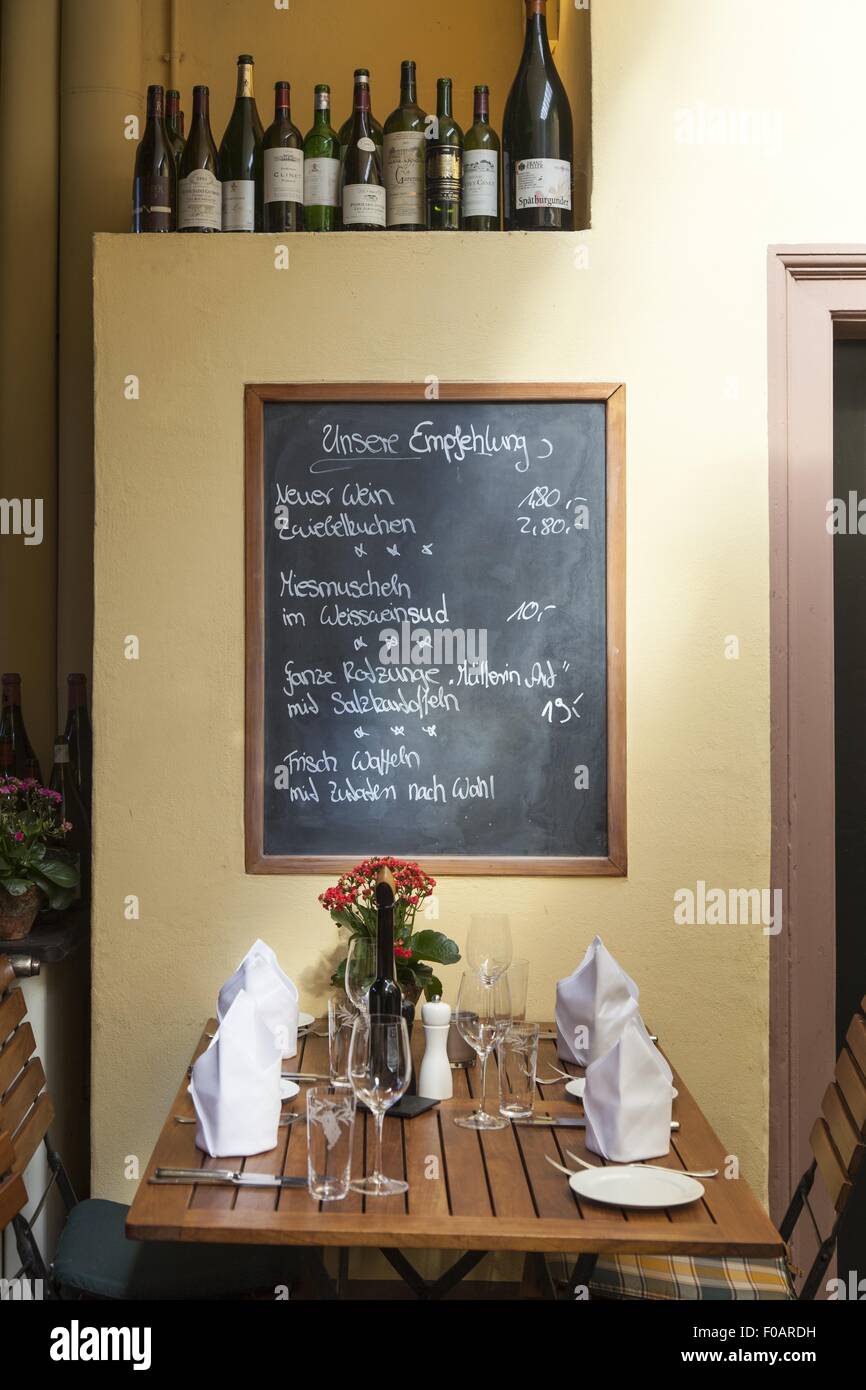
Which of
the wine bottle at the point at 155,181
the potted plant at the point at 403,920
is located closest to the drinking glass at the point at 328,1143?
the potted plant at the point at 403,920

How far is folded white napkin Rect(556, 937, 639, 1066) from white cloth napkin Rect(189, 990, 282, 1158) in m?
0.59

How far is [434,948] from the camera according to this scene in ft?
8.21

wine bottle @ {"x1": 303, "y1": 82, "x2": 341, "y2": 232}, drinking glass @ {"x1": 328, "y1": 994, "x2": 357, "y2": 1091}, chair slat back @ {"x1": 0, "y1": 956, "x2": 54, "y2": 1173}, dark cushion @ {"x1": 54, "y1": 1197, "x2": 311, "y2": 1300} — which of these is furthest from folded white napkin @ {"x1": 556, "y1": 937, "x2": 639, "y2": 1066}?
wine bottle @ {"x1": 303, "y1": 82, "x2": 341, "y2": 232}

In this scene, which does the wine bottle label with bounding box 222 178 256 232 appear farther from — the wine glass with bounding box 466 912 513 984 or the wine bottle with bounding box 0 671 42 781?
the wine glass with bounding box 466 912 513 984

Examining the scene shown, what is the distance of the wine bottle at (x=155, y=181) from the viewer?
9.11ft

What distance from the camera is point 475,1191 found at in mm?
1843

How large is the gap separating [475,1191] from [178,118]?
240cm

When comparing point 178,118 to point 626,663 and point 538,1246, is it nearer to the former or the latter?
point 626,663

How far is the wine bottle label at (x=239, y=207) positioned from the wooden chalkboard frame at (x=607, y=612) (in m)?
0.34

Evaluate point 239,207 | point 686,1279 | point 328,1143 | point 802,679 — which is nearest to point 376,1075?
point 328,1143

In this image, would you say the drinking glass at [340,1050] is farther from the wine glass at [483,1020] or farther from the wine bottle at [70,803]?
the wine bottle at [70,803]

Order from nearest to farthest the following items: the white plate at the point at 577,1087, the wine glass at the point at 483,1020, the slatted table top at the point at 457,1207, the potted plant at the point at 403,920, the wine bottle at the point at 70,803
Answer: the slatted table top at the point at 457,1207 → the wine glass at the point at 483,1020 → the white plate at the point at 577,1087 → the potted plant at the point at 403,920 → the wine bottle at the point at 70,803

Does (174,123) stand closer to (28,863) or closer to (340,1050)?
(28,863)
